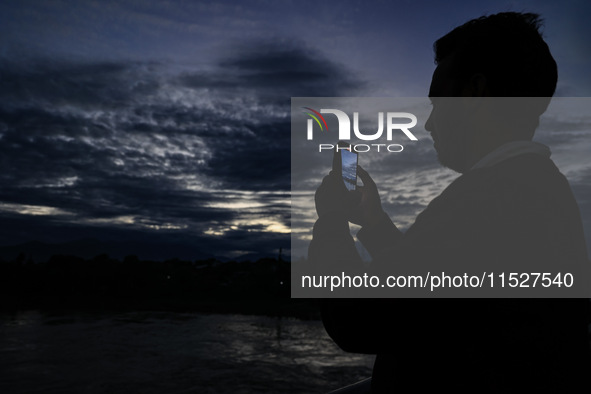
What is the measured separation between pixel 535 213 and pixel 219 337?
1510 inches

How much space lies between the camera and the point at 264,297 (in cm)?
6231

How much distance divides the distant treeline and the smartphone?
5367 cm

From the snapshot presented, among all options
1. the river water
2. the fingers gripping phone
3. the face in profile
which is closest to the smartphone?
the fingers gripping phone

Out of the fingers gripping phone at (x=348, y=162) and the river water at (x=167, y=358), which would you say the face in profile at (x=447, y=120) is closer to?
the fingers gripping phone at (x=348, y=162)

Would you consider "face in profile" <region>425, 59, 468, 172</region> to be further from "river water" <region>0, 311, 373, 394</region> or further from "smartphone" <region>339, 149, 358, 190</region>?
"river water" <region>0, 311, 373, 394</region>

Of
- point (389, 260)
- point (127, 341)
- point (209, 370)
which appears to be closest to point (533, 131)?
point (389, 260)

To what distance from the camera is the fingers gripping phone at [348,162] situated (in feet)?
4.60

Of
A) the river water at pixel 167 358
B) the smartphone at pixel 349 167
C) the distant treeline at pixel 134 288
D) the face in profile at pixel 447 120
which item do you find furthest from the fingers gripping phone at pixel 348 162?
the distant treeline at pixel 134 288

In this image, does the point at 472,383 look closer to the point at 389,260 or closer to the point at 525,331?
the point at 525,331

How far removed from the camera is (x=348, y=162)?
148 cm

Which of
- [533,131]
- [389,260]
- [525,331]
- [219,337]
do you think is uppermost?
[533,131]

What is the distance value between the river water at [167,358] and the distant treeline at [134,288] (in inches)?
525

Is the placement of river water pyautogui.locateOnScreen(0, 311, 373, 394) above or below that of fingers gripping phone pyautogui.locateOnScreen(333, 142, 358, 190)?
below

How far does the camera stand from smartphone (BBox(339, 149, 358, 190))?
1415 mm
